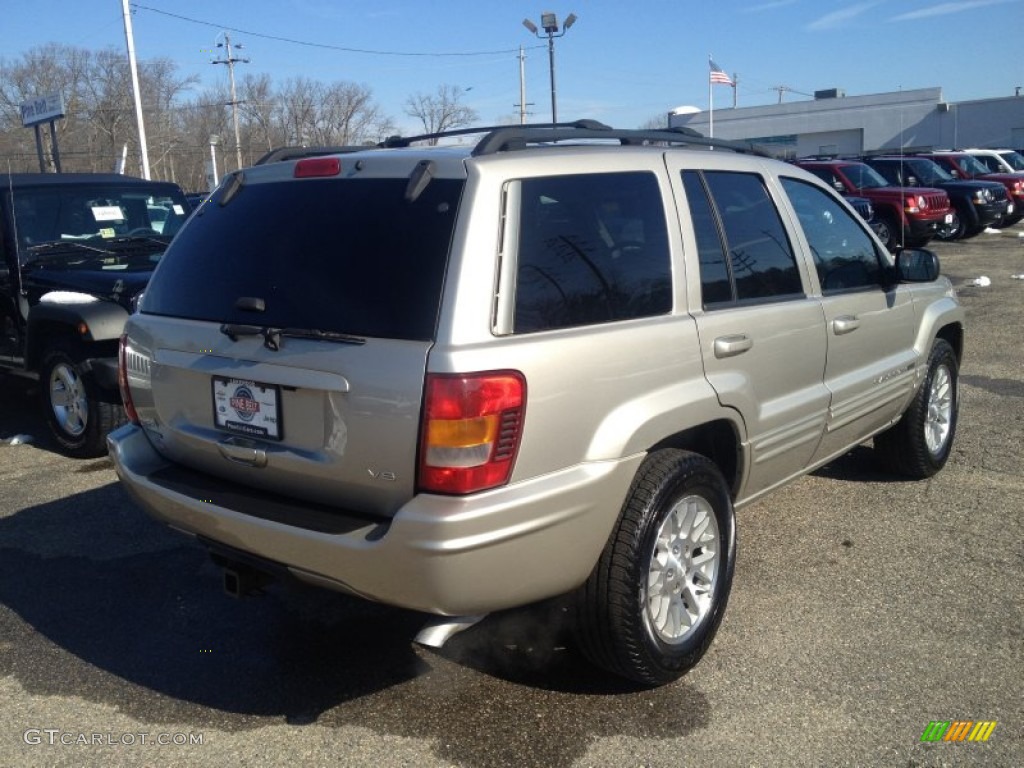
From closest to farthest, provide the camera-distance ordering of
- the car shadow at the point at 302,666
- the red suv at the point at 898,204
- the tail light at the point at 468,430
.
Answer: the tail light at the point at 468,430, the car shadow at the point at 302,666, the red suv at the point at 898,204

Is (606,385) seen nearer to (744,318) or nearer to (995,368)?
(744,318)

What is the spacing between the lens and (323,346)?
2.81 meters

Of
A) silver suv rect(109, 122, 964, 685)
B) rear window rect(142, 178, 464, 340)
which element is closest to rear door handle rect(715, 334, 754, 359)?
silver suv rect(109, 122, 964, 685)

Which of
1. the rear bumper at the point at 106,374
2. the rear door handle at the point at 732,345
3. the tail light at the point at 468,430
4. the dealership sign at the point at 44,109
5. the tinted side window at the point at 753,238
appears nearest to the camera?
the tail light at the point at 468,430

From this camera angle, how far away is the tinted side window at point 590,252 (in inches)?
112

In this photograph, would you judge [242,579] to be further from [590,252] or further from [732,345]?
[732,345]

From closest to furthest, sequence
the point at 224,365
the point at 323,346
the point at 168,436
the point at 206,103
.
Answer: the point at 323,346
the point at 224,365
the point at 168,436
the point at 206,103

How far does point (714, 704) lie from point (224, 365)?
6.54ft

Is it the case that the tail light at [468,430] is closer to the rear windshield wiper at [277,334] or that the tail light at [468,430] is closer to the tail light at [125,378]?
the rear windshield wiper at [277,334]

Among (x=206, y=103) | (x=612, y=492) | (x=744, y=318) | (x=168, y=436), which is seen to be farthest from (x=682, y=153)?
(x=206, y=103)

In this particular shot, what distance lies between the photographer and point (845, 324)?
4.23 meters

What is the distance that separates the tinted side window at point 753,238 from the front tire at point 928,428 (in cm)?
159

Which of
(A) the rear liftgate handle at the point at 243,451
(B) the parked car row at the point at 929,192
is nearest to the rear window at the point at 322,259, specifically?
(A) the rear liftgate handle at the point at 243,451

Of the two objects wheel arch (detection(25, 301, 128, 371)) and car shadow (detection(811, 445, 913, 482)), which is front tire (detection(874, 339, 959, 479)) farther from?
wheel arch (detection(25, 301, 128, 371))
